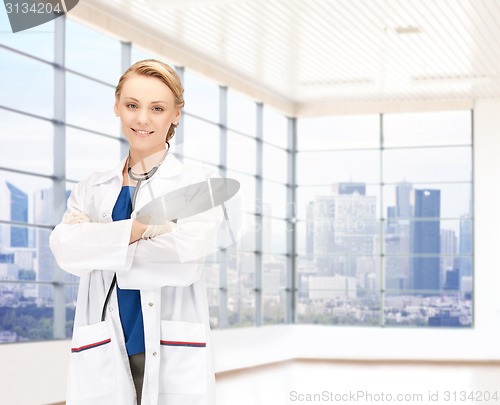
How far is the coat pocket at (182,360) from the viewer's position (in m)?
1.72

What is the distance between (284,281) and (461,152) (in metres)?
3.59

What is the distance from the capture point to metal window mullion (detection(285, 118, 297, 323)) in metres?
14.5

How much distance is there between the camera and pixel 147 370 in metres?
1.69

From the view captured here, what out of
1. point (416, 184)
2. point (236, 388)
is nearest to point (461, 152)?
point (416, 184)

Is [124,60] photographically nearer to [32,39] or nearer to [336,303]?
[32,39]

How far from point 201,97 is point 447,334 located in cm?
554

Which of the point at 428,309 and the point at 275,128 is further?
the point at 275,128

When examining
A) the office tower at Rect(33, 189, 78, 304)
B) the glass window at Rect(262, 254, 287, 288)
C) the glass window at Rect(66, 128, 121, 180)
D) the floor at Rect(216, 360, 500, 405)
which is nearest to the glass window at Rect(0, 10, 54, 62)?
the glass window at Rect(66, 128, 121, 180)

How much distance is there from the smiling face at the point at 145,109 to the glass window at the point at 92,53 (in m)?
7.42

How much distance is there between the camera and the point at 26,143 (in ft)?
27.2

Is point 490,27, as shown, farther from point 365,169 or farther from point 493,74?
point 365,169

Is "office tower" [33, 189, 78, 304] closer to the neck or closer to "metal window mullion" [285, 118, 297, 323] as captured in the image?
"metal window mullion" [285, 118, 297, 323]

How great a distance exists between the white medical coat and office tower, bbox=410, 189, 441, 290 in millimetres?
12465

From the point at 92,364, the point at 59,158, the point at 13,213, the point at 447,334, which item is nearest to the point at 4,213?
the point at 13,213
